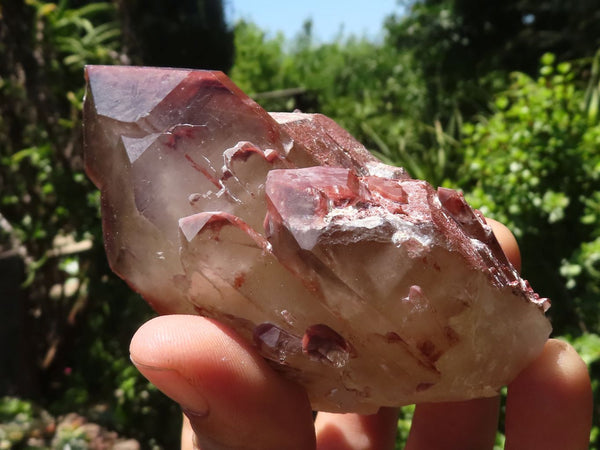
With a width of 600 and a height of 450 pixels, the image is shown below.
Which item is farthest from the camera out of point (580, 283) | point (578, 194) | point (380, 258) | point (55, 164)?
point (55, 164)

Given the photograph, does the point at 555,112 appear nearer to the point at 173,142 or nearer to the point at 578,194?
the point at 578,194

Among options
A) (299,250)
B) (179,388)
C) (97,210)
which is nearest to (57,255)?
(97,210)

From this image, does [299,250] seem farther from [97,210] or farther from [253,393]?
[97,210]

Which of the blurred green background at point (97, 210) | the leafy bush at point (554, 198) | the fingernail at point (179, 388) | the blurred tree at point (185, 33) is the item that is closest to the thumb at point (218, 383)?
the fingernail at point (179, 388)

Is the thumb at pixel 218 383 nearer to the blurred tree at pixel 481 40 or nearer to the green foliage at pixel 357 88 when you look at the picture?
the green foliage at pixel 357 88

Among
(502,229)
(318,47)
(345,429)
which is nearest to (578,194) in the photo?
(502,229)

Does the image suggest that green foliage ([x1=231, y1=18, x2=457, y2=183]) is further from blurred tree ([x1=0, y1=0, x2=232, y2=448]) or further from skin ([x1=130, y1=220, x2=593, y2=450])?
skin ([x1=130, y1=220, x2=593, y2=450])

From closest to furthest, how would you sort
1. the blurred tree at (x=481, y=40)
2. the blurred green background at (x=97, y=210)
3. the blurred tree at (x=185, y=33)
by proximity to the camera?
the blurred green background at (x=97, y=210), the blurred tree at (x=481, y=40), the blurred tree at (x=185, y=33)
